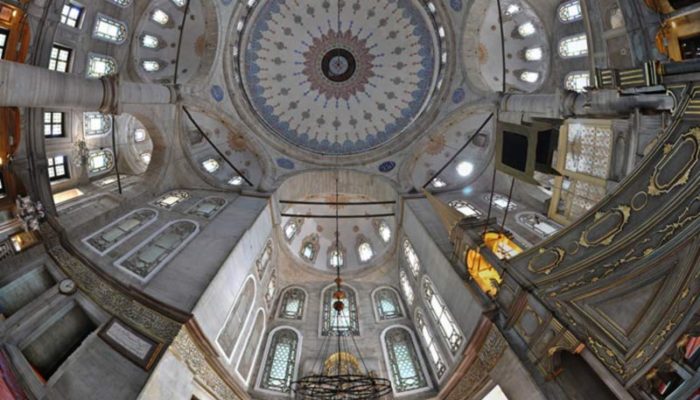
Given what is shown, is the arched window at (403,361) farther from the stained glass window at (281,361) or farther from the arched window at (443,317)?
the stained glass window at (281,361)

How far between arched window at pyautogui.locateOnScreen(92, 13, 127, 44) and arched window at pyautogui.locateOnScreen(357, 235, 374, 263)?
16496 mm

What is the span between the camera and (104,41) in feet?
47.6

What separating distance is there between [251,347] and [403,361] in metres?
6.73

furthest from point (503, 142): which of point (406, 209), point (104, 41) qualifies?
point (104, 41)

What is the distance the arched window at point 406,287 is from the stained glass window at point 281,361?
5964 mm

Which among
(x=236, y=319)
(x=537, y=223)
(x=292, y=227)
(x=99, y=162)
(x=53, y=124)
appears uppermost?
(x=292, y=227)

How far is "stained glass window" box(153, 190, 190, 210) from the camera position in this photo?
596 inches

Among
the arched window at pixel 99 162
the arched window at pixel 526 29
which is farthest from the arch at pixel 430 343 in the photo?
the arched window at pixel 99 162

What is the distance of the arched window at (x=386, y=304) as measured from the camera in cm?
1817

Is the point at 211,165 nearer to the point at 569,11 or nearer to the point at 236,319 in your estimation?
the point at 236,319

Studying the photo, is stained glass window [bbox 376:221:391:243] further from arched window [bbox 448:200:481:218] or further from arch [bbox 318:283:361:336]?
arched window [bbox 448:200:481:218]

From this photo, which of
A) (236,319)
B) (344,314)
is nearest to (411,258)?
(344,314)

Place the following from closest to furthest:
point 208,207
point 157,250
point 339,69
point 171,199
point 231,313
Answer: point 157,250 < point 231,313 < point 208,207 < point 171,199 < point 339,69

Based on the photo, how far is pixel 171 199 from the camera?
1605 cm
